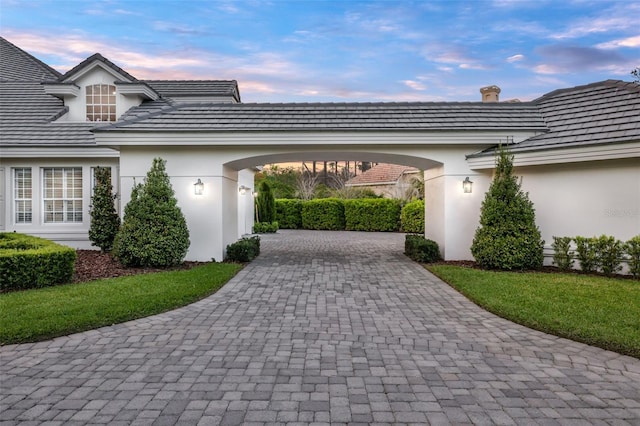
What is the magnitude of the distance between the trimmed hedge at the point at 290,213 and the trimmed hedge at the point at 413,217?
7.09m

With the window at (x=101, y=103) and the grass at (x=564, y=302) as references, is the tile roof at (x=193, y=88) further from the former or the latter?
the grass at (x=564, y=302)

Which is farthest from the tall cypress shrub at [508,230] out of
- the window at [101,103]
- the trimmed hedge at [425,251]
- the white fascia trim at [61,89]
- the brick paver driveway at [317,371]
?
the white fascia trim at [61,89]

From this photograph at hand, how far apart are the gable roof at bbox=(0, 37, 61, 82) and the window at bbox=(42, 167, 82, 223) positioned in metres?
6.60

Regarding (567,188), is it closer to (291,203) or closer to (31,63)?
(291,203)

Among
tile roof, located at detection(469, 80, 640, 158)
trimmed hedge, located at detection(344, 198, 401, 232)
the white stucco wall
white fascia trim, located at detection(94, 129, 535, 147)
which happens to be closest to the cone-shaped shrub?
white fascia trim, located at detection(94, 129, 535, 147)

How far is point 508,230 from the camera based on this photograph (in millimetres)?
9078

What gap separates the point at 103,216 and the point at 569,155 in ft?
41.7

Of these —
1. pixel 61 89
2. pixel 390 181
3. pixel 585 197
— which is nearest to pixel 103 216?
pixel 61 89

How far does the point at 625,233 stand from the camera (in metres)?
8.68

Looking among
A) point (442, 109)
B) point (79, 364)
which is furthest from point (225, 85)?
point (79, 364)

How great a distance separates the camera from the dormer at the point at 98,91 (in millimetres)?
12844

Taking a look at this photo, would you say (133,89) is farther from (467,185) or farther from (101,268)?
(467,185)

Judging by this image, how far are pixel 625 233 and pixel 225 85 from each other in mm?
15352

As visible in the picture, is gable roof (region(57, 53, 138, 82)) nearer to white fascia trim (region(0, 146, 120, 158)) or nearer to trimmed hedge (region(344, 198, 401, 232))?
white fascia trim (region(0, 146, 120, 158))
